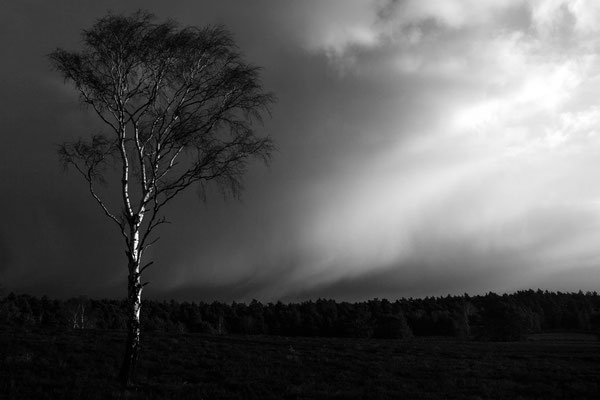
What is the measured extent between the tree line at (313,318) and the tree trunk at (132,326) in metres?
83.8

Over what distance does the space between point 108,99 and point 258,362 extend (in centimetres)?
1469

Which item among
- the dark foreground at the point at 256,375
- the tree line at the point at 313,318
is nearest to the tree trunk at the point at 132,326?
the dark foreground at the point at 256,375

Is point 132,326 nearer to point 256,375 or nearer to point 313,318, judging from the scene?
point 256,375

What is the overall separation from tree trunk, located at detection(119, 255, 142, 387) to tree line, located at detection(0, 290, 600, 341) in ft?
275

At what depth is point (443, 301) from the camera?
631 ft

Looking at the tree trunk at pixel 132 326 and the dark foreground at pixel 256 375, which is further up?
the tree trunk at pixel 132 326

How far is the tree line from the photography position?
97.6 meters

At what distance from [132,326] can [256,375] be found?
20.6 feet

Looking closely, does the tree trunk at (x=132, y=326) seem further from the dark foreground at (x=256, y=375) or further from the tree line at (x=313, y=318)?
the tree line at (x=313, y=318)

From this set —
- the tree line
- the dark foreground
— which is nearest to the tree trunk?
the dark foreground

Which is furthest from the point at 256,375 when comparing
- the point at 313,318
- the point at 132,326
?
the point at 313,318

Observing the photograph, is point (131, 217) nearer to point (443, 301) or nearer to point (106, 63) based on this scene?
point (106, 63)

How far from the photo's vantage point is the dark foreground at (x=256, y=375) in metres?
14.2

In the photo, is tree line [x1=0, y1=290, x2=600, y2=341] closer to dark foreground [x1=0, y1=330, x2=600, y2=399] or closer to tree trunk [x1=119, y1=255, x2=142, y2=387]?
dark foreground [x1=0, y1=330, x2=600, y2=399]
